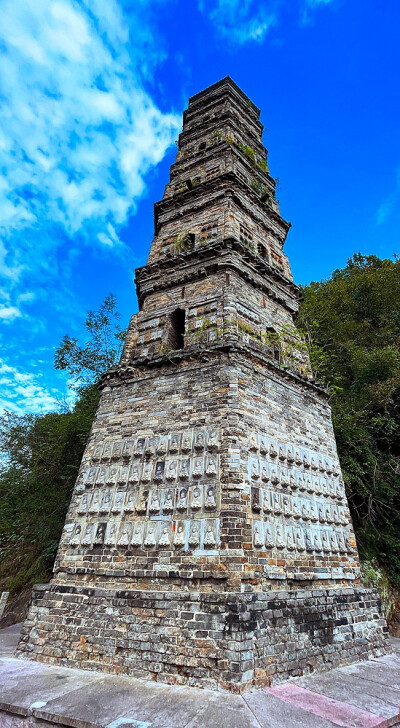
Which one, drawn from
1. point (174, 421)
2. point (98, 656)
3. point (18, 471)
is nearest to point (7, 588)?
point (18, 471)

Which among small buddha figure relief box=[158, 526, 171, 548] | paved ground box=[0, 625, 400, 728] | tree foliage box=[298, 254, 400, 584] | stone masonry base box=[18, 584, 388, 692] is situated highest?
tree foliage box=[298, 254, 400, 584]

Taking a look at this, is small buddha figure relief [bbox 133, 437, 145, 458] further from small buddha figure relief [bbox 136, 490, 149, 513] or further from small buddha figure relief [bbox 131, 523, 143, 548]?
small buddha figure relief [bbox 131, 523, 143, 548]

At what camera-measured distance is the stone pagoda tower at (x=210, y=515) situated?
15.4 ft

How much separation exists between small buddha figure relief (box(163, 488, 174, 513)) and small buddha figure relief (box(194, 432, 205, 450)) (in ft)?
2.78

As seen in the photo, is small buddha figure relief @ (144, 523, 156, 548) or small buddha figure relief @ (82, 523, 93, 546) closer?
small buddha figure relief @ (144, 523, 156, 548)

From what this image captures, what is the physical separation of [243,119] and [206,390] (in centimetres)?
1437

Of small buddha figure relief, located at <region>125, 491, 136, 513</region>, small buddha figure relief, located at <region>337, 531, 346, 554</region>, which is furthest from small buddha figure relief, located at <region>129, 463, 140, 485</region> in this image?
small buddha figure relief, located at <region>337, 531, 346, 554</region>

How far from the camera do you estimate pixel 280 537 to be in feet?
18.7

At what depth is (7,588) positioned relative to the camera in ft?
39.8

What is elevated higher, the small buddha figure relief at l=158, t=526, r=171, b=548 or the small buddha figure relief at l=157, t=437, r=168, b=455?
the small buddha figure relief at l=157, t=437, r=168, b=455

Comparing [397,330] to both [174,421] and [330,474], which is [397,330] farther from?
[174,421]

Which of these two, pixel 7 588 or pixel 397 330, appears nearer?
pixel 7 588

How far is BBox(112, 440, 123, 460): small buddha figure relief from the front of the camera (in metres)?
6.76

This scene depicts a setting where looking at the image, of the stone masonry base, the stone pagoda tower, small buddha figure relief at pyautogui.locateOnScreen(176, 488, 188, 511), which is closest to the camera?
the stone masonry base
